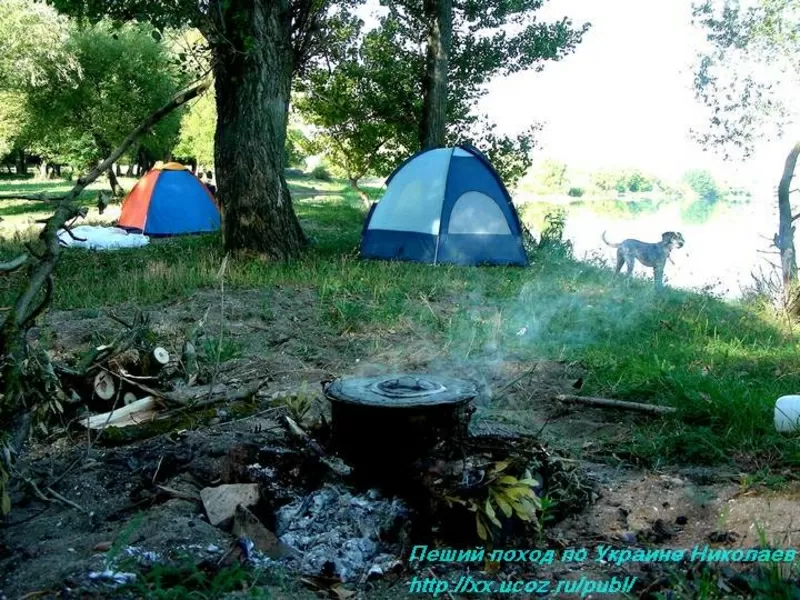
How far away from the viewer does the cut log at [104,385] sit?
4082 mm

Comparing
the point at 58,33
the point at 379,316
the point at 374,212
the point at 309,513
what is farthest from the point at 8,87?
the point at 309,513

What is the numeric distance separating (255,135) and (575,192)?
3761 cm

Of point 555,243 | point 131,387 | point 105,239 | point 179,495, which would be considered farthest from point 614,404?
point 105,239

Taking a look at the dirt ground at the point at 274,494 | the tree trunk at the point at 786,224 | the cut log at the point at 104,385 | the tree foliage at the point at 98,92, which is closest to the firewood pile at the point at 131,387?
the cut log at the point at 104,385

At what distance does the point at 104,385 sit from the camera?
412 centimetres

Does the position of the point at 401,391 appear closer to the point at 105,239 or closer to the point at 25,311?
the point at 25,311

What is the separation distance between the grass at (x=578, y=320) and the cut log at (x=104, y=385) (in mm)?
1154

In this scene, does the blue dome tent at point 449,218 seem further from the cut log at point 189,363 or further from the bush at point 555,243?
the cut log at point 189,363

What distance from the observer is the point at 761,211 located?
27.7 m

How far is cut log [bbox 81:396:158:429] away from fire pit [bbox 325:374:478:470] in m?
1.42

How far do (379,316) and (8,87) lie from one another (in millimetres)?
21019

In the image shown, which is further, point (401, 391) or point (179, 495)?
point (401, 391)

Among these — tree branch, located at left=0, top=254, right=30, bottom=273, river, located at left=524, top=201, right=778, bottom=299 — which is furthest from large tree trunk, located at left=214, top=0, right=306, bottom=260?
tree branch, located at left=0, top=254, right=30, bottom=273

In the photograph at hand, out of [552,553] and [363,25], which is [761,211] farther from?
[552,553]
